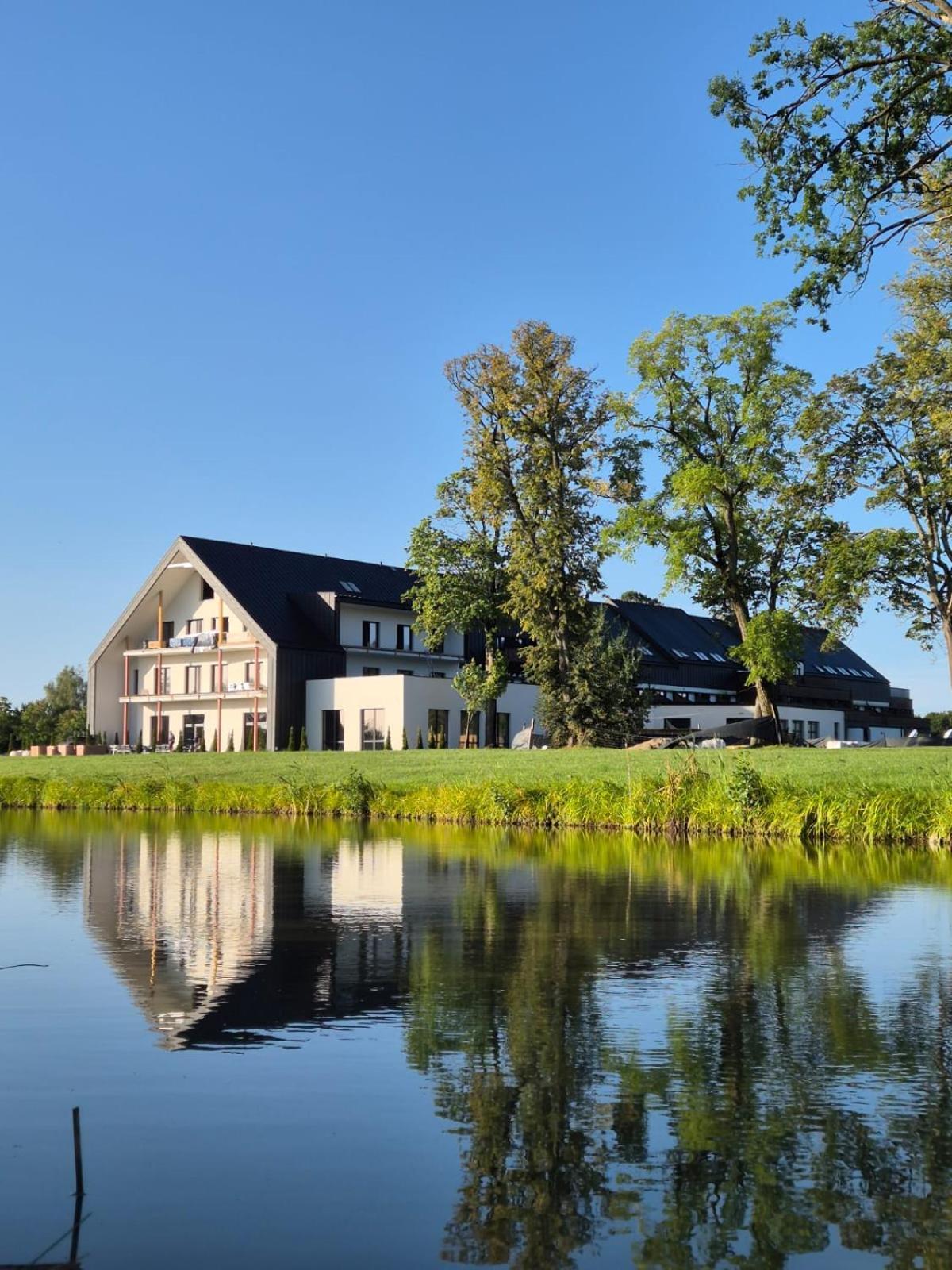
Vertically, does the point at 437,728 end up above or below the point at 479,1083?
above

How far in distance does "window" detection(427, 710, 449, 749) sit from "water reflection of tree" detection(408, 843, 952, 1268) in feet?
114

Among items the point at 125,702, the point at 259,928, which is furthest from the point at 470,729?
the point at 259,928

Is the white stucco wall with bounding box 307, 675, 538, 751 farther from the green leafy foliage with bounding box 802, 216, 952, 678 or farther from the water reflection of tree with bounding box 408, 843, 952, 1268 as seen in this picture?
the water reflection of tree with bounding box 408, 843, 952, 1268

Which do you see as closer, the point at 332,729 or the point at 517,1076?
the point at 517,1076

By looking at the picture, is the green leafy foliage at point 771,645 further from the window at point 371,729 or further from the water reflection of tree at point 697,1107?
the water reflection of tree at point 697,1107

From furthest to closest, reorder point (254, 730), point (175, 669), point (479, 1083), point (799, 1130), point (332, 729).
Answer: point (175, 669), point (254, 730), point (332, 729), point (479, 1083), point (799, 1130)

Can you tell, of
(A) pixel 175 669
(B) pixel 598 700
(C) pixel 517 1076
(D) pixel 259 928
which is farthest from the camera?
(A) pixel 175 669

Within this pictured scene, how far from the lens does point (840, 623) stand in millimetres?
36562

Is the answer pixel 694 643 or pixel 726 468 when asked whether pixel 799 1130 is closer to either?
pixel 726 468

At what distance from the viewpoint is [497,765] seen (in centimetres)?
3222

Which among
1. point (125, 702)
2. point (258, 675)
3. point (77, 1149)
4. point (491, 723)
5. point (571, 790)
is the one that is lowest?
point (77, 1149)

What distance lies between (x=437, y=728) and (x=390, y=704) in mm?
2050

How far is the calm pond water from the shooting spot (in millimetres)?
4801

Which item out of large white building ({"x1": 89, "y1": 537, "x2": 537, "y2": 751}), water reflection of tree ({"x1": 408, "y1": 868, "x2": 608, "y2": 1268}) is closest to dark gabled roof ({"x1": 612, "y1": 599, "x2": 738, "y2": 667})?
large white building ({"x1": 89, "y1": 537, "x2": 537, "y2": 751})
